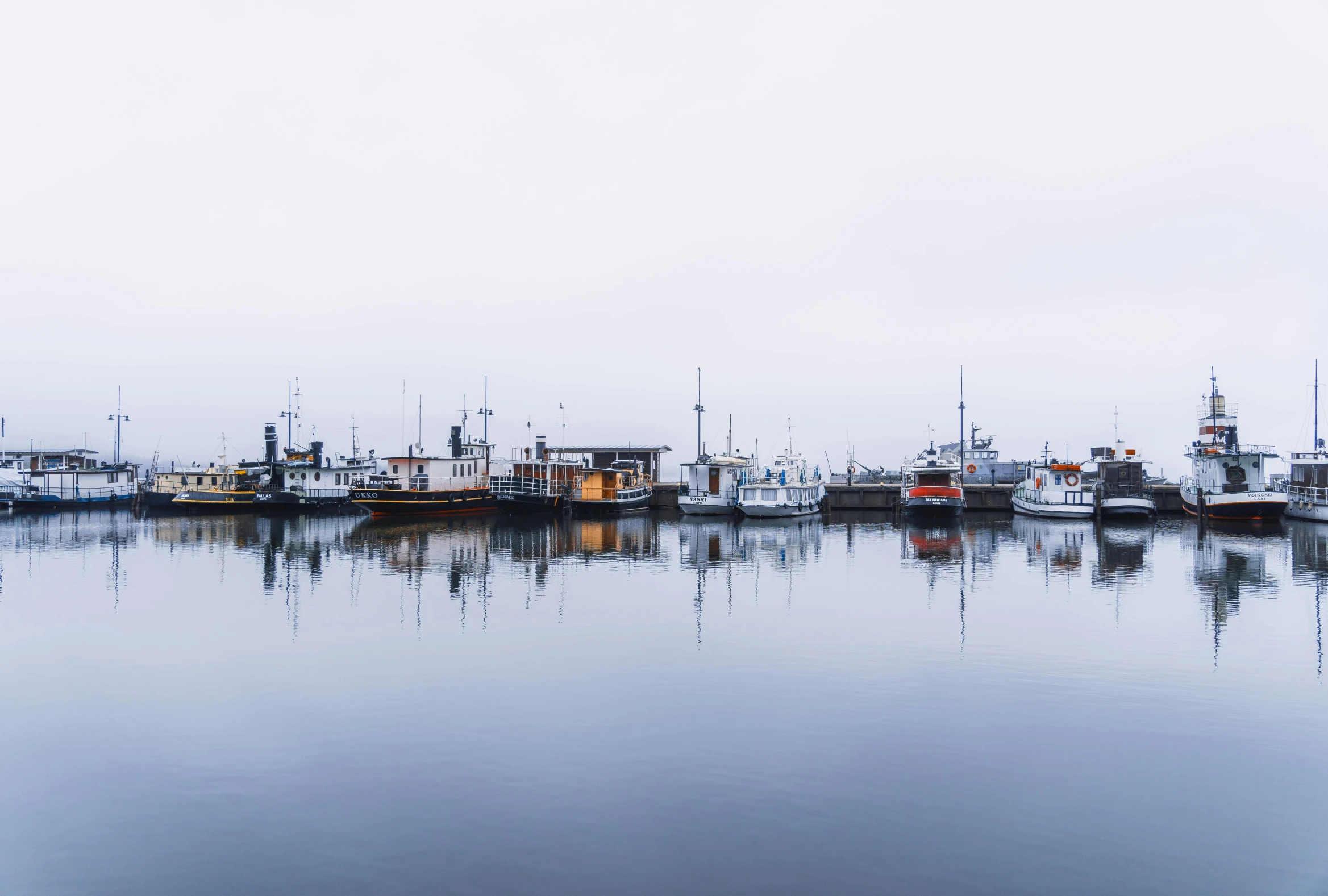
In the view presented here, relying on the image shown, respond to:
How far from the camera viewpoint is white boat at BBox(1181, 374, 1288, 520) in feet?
172

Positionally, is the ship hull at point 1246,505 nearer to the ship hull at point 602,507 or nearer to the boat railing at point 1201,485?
the boat railing at point 1201,485

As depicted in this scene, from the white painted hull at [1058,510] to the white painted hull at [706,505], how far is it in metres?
22.0

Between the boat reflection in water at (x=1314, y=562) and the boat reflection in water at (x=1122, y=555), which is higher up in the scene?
the boat reflection in water at (x=1314, y=562)

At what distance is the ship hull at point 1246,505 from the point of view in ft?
170

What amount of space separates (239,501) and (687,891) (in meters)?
70.0

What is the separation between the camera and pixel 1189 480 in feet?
202

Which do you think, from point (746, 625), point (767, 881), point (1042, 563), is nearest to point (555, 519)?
point (1042, 563)

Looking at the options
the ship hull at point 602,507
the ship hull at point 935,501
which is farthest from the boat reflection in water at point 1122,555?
the ship hull at point 602,507

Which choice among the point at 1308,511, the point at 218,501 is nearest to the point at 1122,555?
the point at 1308,511

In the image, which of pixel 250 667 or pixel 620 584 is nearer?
pixel 250 667

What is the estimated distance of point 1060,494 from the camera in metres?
60.2

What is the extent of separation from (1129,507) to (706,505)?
2804 centimetres

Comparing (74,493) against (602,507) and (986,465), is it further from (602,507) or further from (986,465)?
(986,465)

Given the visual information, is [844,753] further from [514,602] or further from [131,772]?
[514,602]
